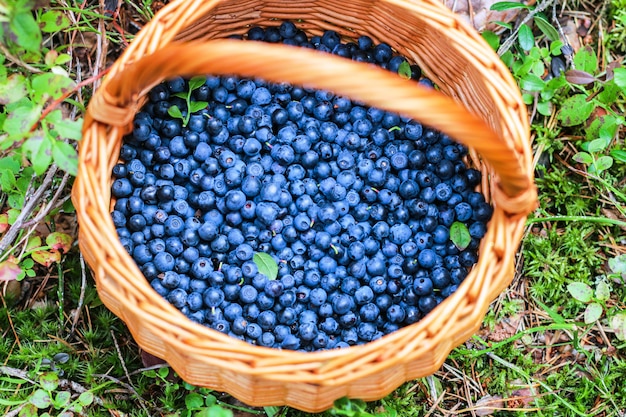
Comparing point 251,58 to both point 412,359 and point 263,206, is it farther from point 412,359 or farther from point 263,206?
point 412,359

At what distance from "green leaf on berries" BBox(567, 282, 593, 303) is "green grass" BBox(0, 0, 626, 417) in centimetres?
3

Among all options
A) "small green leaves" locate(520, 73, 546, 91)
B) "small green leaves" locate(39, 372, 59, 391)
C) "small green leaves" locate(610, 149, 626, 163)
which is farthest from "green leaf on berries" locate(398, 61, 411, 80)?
"small green leaves" locate(39, 372, 59, 391)

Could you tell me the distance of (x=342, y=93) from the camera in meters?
1.48

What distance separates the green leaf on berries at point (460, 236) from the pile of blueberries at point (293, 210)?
2cm

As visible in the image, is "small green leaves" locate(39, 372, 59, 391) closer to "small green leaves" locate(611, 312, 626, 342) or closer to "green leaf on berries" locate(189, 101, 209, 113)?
"green leaf on berries" locate(189, 101, 209, 113)

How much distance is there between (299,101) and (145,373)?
1.05m

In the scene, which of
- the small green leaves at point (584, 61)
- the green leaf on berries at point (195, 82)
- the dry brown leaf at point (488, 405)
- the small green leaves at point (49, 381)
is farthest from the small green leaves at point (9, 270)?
the small green leaves at point (584, 61)

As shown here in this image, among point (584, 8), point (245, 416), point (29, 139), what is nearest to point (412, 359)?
point (245, 416)

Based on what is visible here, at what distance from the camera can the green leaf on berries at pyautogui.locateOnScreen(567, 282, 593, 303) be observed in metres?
2.38

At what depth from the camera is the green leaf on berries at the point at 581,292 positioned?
93.8 inches

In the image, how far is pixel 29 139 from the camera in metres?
1.79

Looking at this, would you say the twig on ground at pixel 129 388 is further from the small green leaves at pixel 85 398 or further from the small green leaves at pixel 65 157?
the small green leaves at pixel 65 157

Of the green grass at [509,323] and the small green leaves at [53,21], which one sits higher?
the small green leaves at [53,21]

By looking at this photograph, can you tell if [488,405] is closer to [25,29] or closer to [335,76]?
[335,76]
